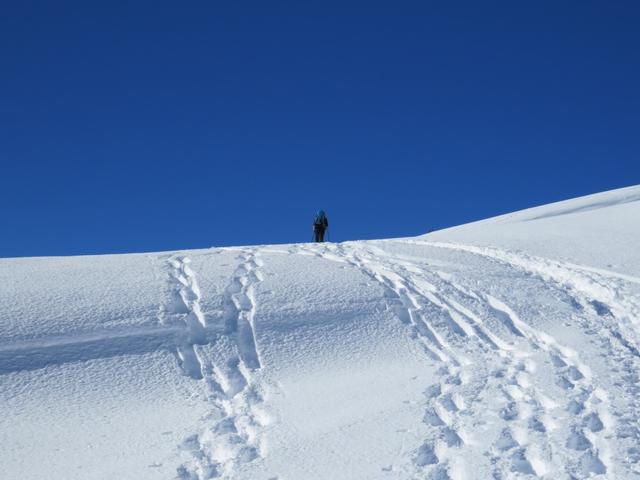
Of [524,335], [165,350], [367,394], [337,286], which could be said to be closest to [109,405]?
[165,350]

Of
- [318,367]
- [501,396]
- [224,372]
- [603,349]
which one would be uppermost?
[224,372]

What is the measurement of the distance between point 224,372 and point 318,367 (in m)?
1.07

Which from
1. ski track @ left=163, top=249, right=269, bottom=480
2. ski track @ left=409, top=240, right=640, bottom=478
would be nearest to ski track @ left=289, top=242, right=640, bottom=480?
ski track @ left=409, top=240, right=640, bottom=478

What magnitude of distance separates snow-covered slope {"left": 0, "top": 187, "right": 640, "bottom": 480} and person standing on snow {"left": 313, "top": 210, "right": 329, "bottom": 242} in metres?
6.37

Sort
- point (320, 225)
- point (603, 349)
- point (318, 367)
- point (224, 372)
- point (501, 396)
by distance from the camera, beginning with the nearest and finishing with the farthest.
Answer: point (501, 396) < point (224, 372) < point (318, 367) < point (603, 349) < point (320, 225)

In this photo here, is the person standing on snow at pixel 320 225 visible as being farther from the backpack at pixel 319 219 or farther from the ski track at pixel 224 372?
the ski track at pixel 224 372

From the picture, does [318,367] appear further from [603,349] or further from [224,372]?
[603,349]

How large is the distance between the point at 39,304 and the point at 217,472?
4.78 m

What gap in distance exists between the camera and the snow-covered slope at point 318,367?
17.7 feet

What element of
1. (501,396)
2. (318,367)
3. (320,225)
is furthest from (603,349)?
(320,225)

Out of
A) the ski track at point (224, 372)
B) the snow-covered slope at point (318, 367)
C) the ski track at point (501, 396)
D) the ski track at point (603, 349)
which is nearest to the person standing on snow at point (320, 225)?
the ski track at point (603, 349)

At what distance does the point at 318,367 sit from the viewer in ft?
24.8

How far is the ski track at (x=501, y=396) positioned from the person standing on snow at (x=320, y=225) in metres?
8.18

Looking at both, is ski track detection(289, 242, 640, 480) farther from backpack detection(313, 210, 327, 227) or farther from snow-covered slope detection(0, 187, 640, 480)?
backpack detection(313, 210, 327, 227)
